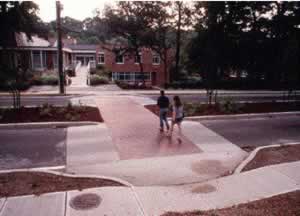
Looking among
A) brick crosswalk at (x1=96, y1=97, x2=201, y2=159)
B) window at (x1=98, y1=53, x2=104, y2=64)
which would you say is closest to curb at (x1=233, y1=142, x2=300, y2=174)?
brick crosswalk at (x1=96, y1=97, x2=201, y2=159)

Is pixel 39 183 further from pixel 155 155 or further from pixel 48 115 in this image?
pixel 48 115

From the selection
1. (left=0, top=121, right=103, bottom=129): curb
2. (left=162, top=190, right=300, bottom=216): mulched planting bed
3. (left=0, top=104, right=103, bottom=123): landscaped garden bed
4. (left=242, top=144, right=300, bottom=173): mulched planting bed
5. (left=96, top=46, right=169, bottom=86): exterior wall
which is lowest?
(left=162, top=190, right=300, bottom=216): mulched planting bed

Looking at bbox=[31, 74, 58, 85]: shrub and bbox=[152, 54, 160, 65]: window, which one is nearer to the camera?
bbox=[31, 74, 58, 85]: shrub

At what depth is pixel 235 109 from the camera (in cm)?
1495

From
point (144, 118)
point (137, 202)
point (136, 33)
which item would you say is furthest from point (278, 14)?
point (137, 202)

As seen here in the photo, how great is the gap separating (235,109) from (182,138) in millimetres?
5818

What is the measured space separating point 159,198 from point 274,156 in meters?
4.32

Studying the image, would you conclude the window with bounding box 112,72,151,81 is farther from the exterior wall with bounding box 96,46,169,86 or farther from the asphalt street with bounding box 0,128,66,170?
the asphalt street with bounding box 0,128,66,170

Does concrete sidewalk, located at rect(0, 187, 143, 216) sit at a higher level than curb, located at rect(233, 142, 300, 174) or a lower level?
lower

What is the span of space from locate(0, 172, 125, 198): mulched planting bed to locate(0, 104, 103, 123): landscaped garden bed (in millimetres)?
5800

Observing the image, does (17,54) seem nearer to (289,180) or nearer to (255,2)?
(289,180)

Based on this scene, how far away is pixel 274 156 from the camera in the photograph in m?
8.20

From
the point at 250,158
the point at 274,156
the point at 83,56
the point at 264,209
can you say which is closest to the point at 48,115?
the point at 250,158

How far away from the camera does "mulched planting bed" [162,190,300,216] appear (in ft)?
→ 15.8
